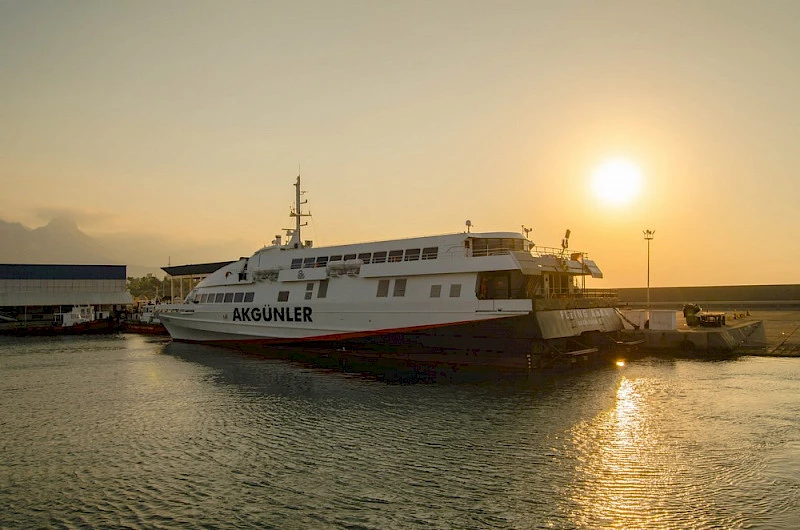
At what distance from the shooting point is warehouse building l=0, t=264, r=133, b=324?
72.5 metres

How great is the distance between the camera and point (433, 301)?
3122cm

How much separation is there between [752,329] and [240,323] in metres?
37.8

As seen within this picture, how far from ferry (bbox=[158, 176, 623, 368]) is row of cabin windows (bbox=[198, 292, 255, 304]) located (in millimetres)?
247

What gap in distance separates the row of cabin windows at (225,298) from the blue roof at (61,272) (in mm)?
41807

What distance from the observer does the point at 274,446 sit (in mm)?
16828

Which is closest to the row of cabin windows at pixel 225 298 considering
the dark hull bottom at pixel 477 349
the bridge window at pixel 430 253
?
the dark hull bottom at pixel 477 349

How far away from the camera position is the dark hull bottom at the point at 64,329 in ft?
215

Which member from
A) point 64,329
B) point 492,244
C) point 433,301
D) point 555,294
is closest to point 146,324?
point 64,329

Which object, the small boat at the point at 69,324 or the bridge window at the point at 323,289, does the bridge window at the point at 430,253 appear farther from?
the small boat at the point at 69,324

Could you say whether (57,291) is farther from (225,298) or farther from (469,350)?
(469,350)

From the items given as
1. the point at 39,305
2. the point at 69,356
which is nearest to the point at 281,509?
the point at 69,356


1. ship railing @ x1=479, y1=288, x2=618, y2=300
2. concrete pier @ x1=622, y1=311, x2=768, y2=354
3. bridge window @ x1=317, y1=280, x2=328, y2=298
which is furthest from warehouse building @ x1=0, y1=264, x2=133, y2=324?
concrete pier @ x1=622, y1=311, x2=768, y2=354

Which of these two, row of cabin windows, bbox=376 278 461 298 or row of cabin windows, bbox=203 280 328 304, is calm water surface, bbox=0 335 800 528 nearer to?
row of cabin windows, bbox=376 278 461 298

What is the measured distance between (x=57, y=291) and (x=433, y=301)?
64.6 metres
